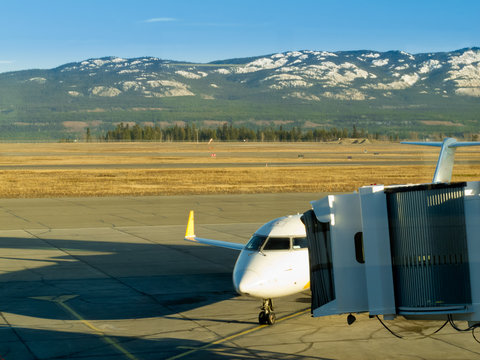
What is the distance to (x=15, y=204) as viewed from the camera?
51.8 metres

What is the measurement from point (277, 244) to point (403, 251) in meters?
6.07

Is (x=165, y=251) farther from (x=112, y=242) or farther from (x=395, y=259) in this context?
(x=395, y=259)

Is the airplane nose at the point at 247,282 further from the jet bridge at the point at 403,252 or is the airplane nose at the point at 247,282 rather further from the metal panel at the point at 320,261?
the jet bridge at the point at 403,252

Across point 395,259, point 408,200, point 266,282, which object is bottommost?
point 266,282

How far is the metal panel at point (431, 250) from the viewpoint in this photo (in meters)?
13.3

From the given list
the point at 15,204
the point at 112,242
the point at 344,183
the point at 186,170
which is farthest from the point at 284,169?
the point at 112,242

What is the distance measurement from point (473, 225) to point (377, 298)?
97.4 inches

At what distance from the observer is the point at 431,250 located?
43.9 ft

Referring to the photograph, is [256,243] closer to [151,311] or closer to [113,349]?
[151,311]

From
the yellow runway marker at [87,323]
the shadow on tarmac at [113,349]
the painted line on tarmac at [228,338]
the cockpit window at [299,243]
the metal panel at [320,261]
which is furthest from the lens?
the cockpit window at [299,243]

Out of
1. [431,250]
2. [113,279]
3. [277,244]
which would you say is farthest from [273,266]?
[113,279]

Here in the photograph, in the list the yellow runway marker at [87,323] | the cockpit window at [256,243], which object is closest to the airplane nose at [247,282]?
the cockpit window at [256,243]

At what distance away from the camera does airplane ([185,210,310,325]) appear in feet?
59.3

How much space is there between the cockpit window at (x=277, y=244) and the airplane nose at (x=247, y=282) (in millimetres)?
1264
